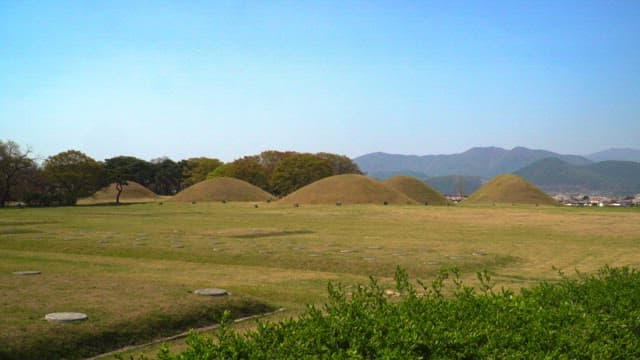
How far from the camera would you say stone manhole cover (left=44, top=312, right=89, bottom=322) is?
909 centimetres

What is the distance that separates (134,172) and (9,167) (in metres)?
43.9

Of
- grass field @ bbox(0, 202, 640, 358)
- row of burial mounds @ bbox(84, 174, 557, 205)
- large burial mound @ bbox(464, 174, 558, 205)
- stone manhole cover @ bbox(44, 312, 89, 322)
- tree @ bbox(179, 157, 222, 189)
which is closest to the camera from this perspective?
stone manhole cover @ bbox(44, 312, 89, 322)

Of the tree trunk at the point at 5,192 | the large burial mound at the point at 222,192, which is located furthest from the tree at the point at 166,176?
the tree trunk at the point at 5,192

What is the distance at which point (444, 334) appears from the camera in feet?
15.3

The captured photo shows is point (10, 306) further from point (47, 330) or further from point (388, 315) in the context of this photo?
point (388, 315)

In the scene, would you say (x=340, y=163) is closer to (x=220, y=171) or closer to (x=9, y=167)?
(x=220, y=171)

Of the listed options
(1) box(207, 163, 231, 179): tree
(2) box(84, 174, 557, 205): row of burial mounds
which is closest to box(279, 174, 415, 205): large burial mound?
(2) box(84, 174, 557, 205): row of burial mounds

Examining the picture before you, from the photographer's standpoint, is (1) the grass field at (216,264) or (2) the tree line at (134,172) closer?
(1) the grass field at (216,264)

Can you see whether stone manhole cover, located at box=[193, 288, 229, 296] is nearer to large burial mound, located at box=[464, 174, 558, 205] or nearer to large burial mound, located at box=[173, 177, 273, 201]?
large burial mound, located at box=[173, 177, 273, 201]

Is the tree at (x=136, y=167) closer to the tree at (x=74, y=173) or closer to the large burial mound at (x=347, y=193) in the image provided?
the tree at (x=74, y=173)

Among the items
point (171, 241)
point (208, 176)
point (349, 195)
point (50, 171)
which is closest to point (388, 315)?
point (171, 241)

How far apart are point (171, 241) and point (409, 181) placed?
7395 centimetres

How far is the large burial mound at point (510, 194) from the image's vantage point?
304ft

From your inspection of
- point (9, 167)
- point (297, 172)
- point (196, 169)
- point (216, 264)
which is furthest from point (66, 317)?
point (196, 169)
